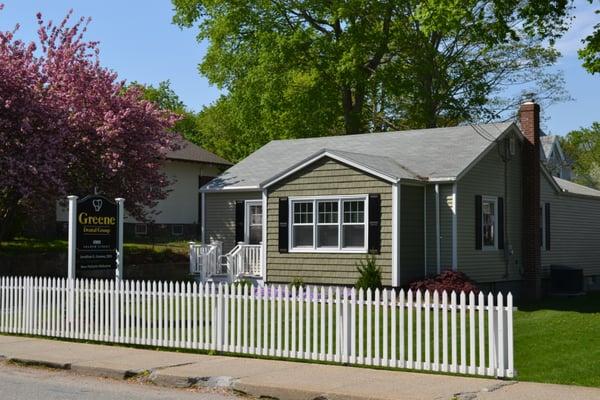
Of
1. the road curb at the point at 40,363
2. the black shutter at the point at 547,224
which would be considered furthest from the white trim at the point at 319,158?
the road curb at the point at 40,363

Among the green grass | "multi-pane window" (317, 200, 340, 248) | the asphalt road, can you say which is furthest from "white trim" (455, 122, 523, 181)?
the asphalt road

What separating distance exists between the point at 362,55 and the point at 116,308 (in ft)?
81.4

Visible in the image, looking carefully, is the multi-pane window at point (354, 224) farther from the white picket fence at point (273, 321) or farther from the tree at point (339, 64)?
the tree at point (339, 64)

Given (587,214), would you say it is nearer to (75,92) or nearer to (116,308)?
(75,92)

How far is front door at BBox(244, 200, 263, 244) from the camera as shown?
25.2 m

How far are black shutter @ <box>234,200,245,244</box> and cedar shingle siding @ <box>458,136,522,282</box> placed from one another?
7.10 m

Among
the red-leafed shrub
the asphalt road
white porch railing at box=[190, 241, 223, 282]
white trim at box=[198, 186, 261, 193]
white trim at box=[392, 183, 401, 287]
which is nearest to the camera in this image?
the asphalt road

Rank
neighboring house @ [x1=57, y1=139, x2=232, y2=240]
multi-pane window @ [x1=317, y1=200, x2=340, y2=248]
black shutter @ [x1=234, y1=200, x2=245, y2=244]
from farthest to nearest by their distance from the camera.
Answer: neighboring house @ [x1=57, y1=139, x2=232, y2=240], black shutter @ [x1=234, y1=200, x2=245, y2=244], multi-pane window @ [x1=317, y1=200, x2=340, y2=248]

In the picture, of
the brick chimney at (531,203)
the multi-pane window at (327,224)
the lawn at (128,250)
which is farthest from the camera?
the lawn at (128,250)

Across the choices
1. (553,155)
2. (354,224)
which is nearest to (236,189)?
(354,224)

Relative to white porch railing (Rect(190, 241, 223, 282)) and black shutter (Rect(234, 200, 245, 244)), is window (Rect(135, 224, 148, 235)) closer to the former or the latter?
white porch railing (Rect(190, 241, 223, 282))

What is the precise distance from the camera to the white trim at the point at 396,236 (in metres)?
20.4

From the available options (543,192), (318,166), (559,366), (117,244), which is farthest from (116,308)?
(543,192)

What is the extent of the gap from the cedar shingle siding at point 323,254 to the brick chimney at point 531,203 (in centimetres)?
594
